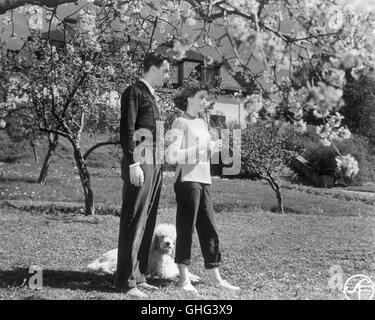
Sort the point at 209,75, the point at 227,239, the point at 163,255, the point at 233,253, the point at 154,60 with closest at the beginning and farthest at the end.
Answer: the point at 154,60 → the point at 163,255 → the point at 233,253 → the point at 227,239 → the point at 209,75

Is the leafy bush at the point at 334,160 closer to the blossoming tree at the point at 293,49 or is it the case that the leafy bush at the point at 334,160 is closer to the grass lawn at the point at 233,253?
the grass lawn at the point at 233,253

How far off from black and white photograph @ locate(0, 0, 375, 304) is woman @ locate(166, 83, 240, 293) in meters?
0.01

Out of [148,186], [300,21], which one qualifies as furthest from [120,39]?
[300,21]

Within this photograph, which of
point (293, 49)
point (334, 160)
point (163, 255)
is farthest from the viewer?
point (334, 160)

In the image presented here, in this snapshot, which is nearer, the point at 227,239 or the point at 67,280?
the point at 67,280

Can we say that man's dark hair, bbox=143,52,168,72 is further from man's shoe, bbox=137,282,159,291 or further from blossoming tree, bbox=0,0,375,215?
man's shoe, bbox=137,282,159,291

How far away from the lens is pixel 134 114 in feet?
16.2

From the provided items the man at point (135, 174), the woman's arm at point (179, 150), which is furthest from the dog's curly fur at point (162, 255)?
the woman's arm at point (179, 150)

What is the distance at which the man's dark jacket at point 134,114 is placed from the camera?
487 centimetres

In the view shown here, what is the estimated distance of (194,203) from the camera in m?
5.39

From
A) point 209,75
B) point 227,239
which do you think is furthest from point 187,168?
point 209,75

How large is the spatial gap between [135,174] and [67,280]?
1.84 m

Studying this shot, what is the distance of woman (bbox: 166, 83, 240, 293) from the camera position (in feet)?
17.5

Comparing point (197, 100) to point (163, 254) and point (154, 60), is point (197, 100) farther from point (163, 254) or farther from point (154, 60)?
point (163, 254)
